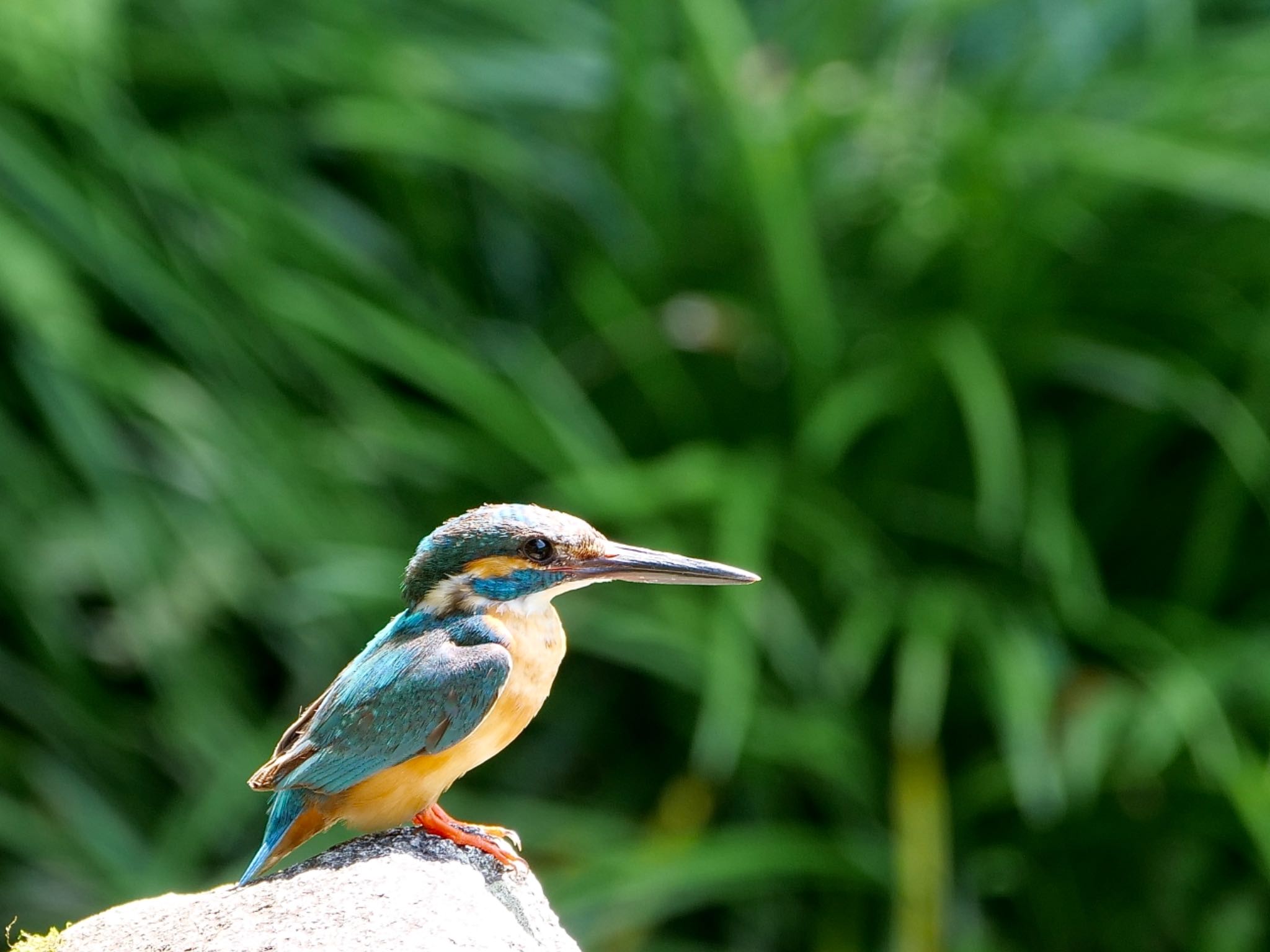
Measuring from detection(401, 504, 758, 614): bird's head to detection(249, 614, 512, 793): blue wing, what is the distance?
0.10 meters

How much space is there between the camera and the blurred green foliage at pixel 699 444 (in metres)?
5.21

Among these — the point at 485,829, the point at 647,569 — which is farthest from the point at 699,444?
the point at 485,829

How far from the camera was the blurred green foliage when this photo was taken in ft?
17.1

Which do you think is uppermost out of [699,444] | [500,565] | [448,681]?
[699,444]

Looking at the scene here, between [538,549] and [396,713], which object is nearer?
[396,713]

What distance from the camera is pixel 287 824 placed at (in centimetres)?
305

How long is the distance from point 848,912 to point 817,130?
2.61m

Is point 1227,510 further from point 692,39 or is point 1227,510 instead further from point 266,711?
point 266,711

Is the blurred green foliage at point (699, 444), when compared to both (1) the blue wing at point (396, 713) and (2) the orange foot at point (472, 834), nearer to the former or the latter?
(2) the orange foot at point (472, 834)

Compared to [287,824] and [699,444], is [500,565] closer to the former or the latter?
[287,824]

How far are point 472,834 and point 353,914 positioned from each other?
417 mm

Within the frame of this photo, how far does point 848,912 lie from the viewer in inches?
208

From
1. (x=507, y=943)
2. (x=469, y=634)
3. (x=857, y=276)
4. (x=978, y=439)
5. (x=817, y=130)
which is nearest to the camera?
(x=507, y=943)

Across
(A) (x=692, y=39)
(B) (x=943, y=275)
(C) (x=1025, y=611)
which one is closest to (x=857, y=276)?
(B) (x=943, y=275)
